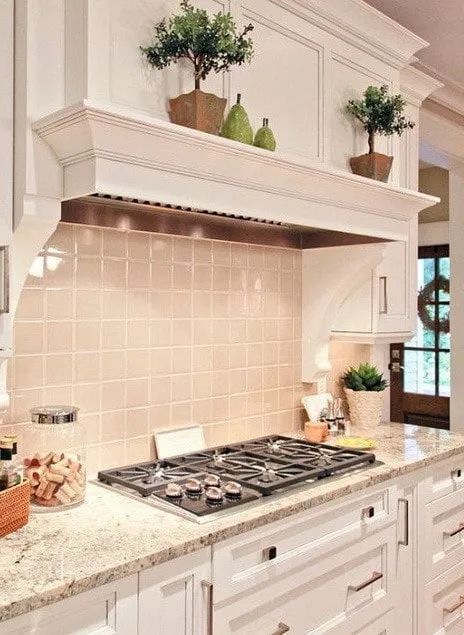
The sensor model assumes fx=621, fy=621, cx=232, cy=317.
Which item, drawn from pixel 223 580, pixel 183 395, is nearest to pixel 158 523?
pixel 223 580

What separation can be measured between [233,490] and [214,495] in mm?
62

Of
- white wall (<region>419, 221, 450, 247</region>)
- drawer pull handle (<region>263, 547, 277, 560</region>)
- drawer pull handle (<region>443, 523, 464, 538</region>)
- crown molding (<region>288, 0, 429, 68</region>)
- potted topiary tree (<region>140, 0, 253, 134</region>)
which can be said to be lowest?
drawer pull handle (<region>443, 523, 464, 538</region>)

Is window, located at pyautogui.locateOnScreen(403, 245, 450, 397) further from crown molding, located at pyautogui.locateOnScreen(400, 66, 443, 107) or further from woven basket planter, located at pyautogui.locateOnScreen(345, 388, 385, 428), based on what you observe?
woven basket planter, located at pyautogui.locateOnScreen(345, 388, 385, 428)

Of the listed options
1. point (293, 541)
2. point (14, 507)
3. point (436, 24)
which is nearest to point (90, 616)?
point (14, 507)

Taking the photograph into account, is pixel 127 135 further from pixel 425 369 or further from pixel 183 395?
pixel 425 369

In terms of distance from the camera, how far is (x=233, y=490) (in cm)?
170

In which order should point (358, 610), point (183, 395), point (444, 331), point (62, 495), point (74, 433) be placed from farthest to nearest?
point (444, 331) → point (183, 395) → point (358, 610) → point (74, 433) → point (62, 495)

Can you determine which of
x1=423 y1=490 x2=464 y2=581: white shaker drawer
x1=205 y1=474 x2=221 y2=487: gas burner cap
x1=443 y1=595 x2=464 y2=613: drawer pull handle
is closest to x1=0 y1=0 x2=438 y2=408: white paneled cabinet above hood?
x1=205 y1=474 x2=221 y2=487: gas burner cap

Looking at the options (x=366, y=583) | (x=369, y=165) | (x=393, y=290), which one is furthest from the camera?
(x=393, y=290)

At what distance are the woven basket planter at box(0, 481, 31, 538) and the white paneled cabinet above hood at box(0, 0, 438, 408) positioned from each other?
0.34 meters

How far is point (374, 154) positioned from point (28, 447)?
1.56 m

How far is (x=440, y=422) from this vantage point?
579cm

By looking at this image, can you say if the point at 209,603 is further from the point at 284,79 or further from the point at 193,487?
the point at 284,79

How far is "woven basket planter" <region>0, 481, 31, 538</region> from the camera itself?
142 centimetres
